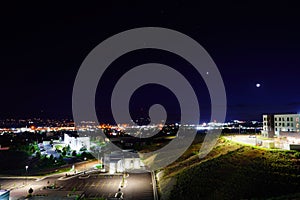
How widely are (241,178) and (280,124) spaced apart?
1797cm

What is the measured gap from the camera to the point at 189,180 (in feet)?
57.7

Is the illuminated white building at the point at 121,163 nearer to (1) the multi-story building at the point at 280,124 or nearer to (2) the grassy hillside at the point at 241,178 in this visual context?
(2) the grassy hillside at the point at 241,178

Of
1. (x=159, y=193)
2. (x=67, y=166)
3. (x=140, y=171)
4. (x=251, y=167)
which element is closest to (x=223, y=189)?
(x=251, y=167)

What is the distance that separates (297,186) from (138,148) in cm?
3023

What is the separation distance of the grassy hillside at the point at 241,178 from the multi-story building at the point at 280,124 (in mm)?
11364

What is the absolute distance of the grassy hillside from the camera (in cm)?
1405

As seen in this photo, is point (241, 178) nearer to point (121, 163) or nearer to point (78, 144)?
point (121, 163)

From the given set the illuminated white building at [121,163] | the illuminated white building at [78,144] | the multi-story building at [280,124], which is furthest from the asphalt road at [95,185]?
the illuminated white building at [78,144]

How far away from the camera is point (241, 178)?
15.6 m

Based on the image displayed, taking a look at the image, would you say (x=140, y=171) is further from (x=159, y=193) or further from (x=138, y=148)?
(x=138, y=148)

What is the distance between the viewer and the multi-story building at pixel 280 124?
94.8ft

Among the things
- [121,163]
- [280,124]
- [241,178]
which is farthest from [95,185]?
[280,124]

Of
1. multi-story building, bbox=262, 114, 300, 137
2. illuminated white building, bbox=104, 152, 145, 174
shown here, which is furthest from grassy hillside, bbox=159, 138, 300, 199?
multi-story building, bbox=262, 114, 300, 137

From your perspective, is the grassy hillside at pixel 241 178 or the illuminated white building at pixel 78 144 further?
the illuminated white building at pixel 78 144
